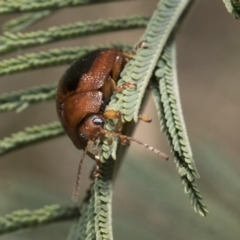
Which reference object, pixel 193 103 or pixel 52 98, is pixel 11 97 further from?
pixel 193 103

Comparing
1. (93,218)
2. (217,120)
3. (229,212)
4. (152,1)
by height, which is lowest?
(93,218)

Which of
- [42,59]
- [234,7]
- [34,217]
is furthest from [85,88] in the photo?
[234,7]

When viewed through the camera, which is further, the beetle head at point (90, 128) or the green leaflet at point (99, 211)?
the beetle head at point (90, 128)

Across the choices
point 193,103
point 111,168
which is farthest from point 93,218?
point 193,103

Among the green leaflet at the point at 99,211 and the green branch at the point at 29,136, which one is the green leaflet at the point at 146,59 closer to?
the green leaflet at the point at 99,211

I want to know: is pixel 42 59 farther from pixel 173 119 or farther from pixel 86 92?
pixel 173 119

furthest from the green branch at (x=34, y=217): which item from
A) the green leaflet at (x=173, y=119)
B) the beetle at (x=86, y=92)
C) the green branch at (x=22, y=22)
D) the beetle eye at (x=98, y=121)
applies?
the green branch at (x=22, y=22)

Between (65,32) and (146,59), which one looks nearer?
(146,59)
